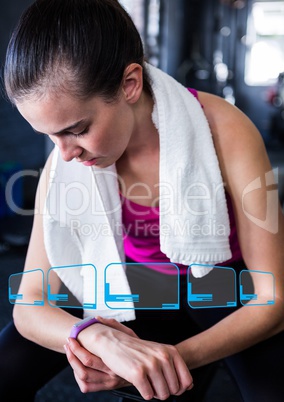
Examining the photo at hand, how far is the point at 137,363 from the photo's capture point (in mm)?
578

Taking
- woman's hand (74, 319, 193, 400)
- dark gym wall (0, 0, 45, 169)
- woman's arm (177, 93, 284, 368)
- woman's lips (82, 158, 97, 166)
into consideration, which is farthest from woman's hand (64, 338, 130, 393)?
dark gym wall (0, 0, 45, 169)

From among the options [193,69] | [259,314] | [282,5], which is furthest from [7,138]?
[282,5]

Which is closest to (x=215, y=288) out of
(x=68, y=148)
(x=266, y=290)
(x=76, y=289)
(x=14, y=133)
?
(x=266, y=290)

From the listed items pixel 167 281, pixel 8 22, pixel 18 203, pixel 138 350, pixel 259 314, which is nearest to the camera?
pixel 138 350

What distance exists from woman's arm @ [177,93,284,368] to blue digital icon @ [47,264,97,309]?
174 mm

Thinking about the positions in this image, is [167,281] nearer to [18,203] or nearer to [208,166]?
[208,166]

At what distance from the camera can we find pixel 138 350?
1.97 ft

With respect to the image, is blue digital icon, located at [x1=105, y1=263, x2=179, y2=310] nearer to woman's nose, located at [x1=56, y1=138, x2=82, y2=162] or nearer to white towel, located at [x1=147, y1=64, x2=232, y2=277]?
white towel, located at [x1=147, y1=64, x2=232, y2=277]

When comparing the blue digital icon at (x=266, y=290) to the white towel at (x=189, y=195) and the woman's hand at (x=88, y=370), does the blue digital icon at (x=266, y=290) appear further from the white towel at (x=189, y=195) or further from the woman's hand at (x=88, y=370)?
the woman's hand at (x=88, y=370)

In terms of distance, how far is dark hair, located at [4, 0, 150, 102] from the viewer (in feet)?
1.91

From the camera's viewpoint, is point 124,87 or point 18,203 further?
point 18,203

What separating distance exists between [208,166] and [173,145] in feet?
0.19

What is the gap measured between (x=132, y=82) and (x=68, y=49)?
0.11 metres

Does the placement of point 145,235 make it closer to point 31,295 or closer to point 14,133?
point 31,295
